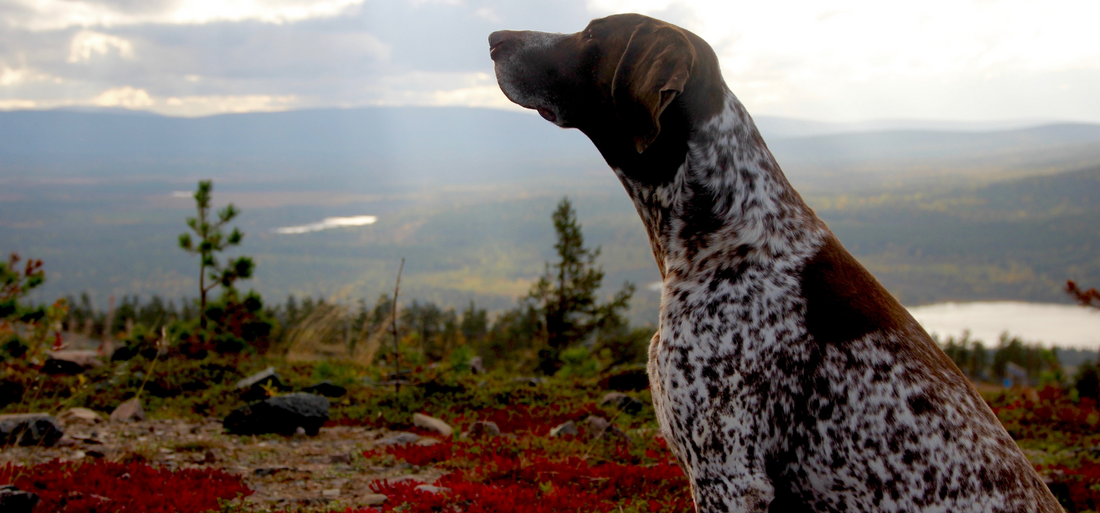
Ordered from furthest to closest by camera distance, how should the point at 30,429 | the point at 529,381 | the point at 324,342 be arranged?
the point at 324,342 < the point at 529,381 < the point at 30,429

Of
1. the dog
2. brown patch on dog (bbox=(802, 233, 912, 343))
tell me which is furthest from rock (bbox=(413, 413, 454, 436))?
brown patch on dog (bbox=(802, 233, 912, 343))

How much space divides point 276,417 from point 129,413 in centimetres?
200

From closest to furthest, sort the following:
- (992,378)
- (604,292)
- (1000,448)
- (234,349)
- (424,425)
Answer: (1000,448), (424,425), (234,349), (992,378), (604,292)

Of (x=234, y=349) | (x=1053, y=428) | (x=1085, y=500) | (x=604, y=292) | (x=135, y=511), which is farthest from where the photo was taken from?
(x=604, y=292)

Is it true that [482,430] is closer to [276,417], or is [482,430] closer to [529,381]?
[276,417]

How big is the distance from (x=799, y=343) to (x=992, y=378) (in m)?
27.7

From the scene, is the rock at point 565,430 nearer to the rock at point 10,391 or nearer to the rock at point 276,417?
the rock at point 276,417

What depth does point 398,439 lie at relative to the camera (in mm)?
7250

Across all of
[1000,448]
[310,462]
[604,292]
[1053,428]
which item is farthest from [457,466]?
[604,292]

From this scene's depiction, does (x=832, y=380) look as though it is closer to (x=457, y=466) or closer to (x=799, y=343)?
(x=799, y=343)

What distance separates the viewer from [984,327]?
10250cm

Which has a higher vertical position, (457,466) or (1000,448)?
(1000,448)

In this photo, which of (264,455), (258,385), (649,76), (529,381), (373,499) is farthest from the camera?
(529,381)

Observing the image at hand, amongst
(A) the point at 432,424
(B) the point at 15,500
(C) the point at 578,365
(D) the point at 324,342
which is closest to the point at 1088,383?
(C) the point at 578,365
